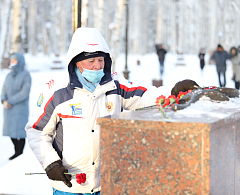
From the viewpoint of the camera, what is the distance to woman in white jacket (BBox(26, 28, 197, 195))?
2375 millimetres

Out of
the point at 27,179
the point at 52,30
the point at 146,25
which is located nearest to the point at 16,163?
the point at 27,179

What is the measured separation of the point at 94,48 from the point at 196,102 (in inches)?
34.0

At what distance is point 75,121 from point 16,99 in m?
3.77

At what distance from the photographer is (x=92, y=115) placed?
239cm

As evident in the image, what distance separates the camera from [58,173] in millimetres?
2289

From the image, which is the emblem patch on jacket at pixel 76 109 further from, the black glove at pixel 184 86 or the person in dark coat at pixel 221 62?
the person in dark coat at pixel 221 62

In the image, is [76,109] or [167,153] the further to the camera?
[76,109]

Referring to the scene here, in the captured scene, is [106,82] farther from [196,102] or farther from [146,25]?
[146,25]

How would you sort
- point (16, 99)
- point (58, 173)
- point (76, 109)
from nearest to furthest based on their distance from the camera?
point (58, 173) → point (76, 109) → point (16, 99)

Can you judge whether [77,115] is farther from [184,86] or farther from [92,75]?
[184,86]

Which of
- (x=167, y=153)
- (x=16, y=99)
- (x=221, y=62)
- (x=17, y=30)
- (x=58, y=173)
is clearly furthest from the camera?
(x=17, y=30)

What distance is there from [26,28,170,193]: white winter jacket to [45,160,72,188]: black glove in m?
0.04

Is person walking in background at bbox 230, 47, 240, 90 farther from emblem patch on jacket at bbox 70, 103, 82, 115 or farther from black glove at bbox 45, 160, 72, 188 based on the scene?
black glove at bbox 45, 160, 72, 188

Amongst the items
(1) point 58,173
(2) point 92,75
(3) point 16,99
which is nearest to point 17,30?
(3) point 16,99
